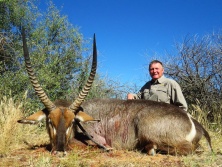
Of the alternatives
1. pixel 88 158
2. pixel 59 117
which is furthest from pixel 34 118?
pixel 88 158

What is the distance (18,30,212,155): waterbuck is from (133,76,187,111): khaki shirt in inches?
51.8

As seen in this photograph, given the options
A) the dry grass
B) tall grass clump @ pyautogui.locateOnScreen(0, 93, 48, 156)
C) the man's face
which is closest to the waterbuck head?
the dry grass

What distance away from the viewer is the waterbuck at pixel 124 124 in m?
4.97

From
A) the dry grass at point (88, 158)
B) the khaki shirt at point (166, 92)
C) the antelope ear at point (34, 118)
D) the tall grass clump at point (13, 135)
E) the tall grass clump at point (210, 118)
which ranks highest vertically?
the khaki shirt at point (166, 92)

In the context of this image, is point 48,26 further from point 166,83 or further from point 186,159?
point 186,159

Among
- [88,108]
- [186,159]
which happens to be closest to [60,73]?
[88,108]

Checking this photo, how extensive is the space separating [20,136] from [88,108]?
6.31 ft

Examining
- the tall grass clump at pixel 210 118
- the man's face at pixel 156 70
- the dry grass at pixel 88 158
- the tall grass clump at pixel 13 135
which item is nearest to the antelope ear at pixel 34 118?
the dry grass at pixel 88 158

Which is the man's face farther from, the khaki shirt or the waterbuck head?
the waterbuck head

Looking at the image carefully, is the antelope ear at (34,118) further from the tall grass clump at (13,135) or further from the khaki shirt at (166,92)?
the khaki shirt at (166,92)

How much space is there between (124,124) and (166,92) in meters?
1.77

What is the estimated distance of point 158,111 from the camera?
212 inches

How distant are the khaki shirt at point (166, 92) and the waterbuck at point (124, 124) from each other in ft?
4.32

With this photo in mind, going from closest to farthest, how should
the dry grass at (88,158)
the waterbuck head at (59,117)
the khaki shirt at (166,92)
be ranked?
the dry grass at (88,158) < the waterbuck head at (59,117) < the khaki shirt at (166,92)
